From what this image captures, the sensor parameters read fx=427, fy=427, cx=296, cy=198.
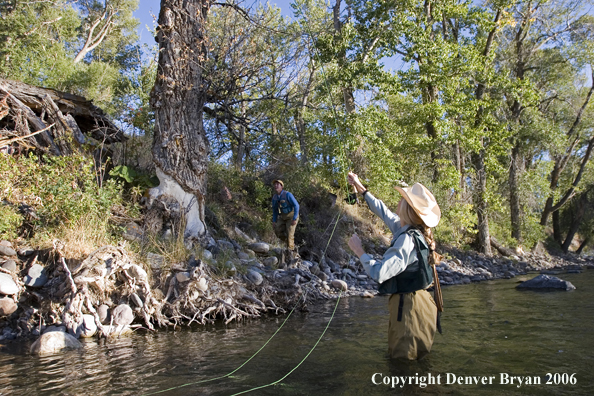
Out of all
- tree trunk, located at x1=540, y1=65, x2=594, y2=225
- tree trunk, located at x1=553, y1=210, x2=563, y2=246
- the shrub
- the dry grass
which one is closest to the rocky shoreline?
the dry grass

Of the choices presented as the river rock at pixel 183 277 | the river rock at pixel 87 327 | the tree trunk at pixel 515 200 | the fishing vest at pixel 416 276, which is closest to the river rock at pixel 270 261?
the river rock at pixel 183 277

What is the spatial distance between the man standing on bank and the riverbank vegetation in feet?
1.64

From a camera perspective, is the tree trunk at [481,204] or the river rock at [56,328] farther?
the tree trunk at [481,204]

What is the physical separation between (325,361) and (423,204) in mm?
1842

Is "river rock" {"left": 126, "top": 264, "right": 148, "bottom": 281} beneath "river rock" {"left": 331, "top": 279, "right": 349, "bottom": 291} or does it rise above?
above

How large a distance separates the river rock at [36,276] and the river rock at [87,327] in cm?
96

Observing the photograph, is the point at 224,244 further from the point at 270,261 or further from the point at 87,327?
the point at 87,327

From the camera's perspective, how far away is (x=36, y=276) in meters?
5.99

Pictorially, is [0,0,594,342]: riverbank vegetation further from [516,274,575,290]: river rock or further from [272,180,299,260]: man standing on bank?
[516,274,575,290]: river rock

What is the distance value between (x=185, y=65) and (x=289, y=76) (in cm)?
232

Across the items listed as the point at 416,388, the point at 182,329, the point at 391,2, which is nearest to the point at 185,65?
the point at 182,329

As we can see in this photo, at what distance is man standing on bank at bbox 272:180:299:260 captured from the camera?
9453mm

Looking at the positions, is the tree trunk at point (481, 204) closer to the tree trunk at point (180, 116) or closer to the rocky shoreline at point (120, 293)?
the rocky shoreline at point (120, 293)

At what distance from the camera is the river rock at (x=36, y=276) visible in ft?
19.5
